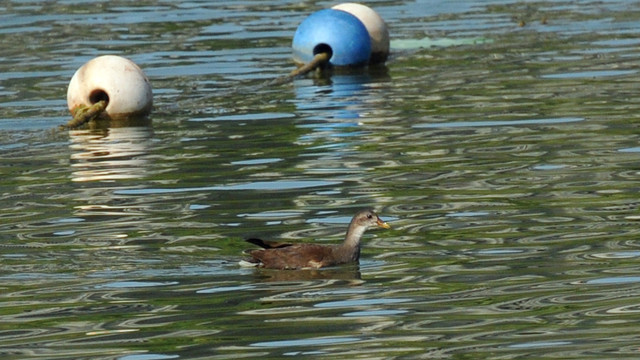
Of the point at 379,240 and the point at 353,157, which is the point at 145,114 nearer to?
the point at 353,157

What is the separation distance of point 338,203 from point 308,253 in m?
2.59

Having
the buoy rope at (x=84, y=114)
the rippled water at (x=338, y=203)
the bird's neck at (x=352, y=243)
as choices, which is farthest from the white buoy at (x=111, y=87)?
the bird's neck at (x=352, y=243)

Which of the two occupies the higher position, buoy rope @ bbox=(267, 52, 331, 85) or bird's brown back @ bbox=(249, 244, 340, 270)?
bird's brown back @ bbox=(249, 244, 340, 270)

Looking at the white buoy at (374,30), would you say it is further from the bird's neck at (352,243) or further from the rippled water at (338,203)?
the bird's neck at (352,243)

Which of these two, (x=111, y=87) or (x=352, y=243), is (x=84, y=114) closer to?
(x=111, y=87)

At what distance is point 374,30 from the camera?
26.0m

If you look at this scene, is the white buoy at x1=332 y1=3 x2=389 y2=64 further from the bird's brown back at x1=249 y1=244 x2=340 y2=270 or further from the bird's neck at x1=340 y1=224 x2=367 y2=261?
the bird's brown back at x1=249 y1=244 x2=340 y2=270

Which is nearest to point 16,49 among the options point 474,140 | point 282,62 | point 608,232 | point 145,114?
point 282,62

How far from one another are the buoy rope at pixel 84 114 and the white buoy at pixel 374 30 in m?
5.99

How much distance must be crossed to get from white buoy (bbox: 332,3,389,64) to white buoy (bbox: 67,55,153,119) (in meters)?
5.52

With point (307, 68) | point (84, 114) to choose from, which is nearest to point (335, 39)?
point (307, 68)

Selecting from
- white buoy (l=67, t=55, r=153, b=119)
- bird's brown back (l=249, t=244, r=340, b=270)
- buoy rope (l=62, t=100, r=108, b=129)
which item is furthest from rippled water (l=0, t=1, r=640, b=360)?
white buoy (l=67, t=55, r=153, b=119)

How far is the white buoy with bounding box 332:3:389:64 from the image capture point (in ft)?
85.1

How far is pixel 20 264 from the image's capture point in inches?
510
